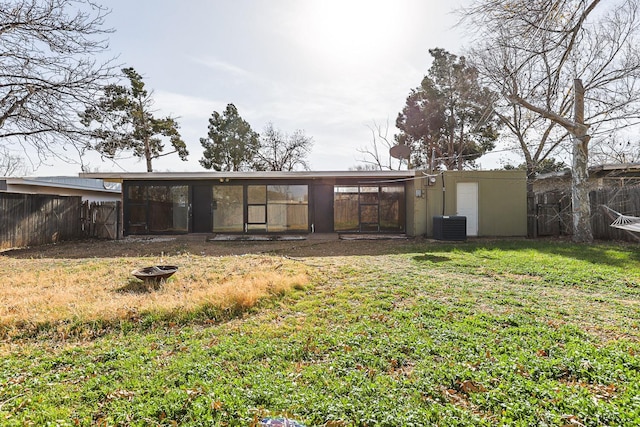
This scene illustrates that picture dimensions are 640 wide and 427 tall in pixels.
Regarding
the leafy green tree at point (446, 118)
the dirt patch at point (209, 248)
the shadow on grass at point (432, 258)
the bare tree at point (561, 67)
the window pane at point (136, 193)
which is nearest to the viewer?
the bare tree at point (561, 67)

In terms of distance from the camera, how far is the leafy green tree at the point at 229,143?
2273 centimetres

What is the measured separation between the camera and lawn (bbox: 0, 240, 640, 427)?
2.04m

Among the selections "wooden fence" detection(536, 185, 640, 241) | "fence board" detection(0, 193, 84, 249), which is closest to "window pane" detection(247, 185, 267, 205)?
"fence board" detection(0, 193, 84, 249)

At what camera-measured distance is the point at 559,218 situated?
11312 mm

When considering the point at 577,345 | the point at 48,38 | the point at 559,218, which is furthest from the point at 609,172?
the point at 48,38

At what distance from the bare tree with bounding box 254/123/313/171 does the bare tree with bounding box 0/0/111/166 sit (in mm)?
18785

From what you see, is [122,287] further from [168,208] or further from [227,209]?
[168,208]

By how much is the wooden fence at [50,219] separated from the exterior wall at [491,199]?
36.6 feet

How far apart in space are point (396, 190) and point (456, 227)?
2.87 meters

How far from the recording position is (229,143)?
22.8 metres

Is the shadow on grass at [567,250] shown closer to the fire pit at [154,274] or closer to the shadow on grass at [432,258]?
the shadow on grass at [432,258]

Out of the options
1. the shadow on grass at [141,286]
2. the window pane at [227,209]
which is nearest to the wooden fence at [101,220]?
the window pane at [227,209]

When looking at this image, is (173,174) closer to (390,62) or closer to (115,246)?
(115,246)

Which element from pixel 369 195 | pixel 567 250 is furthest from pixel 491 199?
pixel 369 195
